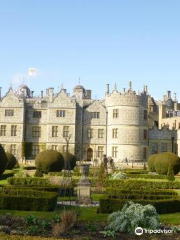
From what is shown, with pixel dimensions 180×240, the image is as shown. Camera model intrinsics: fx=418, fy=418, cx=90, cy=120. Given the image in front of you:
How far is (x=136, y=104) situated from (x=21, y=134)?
41.0 feet

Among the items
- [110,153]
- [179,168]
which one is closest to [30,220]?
[179,168]

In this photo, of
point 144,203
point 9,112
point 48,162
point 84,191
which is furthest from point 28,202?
point 9,112

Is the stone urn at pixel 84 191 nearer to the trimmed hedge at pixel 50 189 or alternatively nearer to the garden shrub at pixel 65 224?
the trimmed hedge at pixel 50 189

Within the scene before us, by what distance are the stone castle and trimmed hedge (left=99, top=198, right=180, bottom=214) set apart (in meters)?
27.9

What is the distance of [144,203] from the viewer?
1401 cm

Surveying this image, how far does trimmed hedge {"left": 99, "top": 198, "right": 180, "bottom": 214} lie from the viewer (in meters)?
14.0

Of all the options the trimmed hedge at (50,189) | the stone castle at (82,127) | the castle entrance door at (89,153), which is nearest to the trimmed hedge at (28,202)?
the trimmed hedge at (50,189)

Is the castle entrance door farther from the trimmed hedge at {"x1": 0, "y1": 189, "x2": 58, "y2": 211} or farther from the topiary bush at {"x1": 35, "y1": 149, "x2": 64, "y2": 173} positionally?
the trimmed hedge at {"x1": 0, "y1": 189, "x2": 58, "y2": 211}

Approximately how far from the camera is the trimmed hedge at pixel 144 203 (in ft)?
46.0

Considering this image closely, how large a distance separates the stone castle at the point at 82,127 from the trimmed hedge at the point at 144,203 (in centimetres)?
2786

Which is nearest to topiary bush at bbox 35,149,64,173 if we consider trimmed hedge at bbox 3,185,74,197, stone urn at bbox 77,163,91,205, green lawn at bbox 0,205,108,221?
trimmed hedge at bbox 3,185,74,197

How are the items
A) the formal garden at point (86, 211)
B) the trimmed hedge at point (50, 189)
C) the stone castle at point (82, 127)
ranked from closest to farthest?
the formal garden at point (86, 211) < the trimmed hedge at point (50, 189) < the stone castle at point (82, 127)

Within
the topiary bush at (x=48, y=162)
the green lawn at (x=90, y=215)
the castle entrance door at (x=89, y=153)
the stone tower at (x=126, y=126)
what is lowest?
the green lawn at (x=90, y=215)

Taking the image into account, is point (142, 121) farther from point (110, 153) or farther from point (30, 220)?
point (30, 220)
